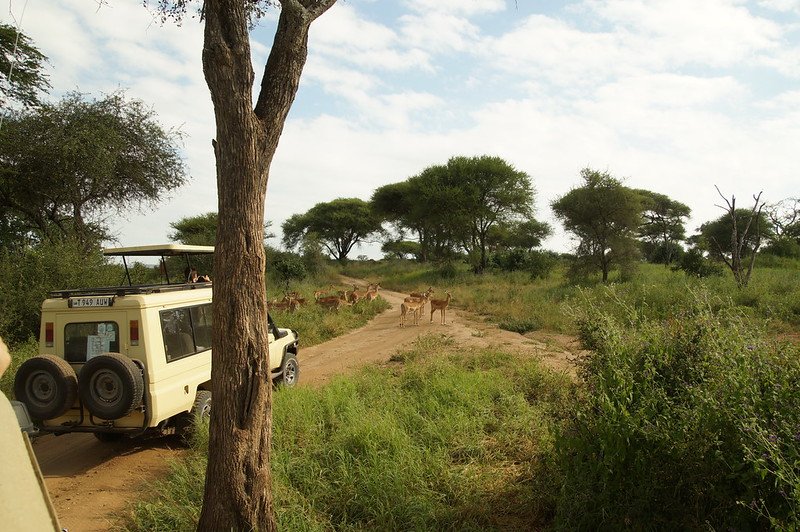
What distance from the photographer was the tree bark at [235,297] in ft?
11.4

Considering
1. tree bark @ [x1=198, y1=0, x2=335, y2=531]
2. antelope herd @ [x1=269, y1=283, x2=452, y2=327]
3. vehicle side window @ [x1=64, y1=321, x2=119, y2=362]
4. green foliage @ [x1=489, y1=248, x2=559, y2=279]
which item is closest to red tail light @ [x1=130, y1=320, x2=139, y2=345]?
vehicle side window @ [x1=64, y1=321, x2=119, y2=362]

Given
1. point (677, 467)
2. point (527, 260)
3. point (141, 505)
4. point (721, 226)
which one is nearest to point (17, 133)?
point (141, 505)

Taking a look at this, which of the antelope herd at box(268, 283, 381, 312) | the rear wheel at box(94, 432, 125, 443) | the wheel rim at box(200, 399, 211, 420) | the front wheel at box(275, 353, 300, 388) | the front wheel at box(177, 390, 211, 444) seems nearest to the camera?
the front wheel at box(177, 390, 211, 444)

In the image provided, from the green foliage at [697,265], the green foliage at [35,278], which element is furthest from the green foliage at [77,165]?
the green foliage at [697,265]

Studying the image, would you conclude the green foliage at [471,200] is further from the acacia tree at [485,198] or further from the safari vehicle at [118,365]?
the safari vehicle at [118,365]

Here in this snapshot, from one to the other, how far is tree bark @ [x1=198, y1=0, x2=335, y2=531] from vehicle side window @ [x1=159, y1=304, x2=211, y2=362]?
2513 mm

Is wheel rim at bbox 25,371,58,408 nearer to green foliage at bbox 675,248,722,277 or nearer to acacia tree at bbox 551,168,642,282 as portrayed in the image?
acacia tree at bbox 551,168,642,282

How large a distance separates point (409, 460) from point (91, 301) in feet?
12.3

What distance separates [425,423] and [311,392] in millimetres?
1915

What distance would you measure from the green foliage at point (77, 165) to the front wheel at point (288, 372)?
9.37 m

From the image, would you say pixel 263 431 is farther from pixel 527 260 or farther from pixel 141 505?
pixel 527 260

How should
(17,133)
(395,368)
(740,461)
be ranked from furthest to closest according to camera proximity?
(17,133), (395,368), (740,461)

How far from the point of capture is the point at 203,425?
562cm

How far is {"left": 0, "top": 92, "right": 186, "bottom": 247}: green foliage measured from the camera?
13891mm
